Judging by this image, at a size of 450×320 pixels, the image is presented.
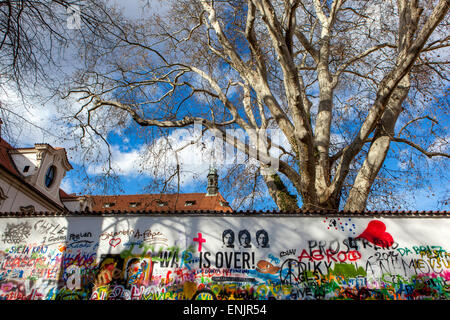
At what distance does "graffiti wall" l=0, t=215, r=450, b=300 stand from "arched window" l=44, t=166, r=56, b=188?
13660mm

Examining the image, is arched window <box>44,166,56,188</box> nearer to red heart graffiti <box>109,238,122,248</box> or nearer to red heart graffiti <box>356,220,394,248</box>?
red heart graffiti <box>109,238,122,248</box>

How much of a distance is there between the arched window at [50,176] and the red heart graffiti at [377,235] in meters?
19.1

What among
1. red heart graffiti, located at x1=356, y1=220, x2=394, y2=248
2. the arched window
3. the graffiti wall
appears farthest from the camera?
the arched window

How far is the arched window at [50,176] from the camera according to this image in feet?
61.7

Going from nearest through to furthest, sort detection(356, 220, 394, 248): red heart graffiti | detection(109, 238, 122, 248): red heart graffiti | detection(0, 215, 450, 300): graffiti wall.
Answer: detection(0, 215, 450, 300): graffiti wall → detection(356, 220, 394, 248): red heart graffiti → detection(109, 238, 122, 248): red heart graffiti

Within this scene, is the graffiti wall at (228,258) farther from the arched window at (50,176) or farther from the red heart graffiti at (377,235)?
the arched window at (50,176)

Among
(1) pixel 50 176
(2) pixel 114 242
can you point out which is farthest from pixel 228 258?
(1) pixel 50 176

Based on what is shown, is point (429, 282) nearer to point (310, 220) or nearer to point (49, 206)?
point (310, 220)

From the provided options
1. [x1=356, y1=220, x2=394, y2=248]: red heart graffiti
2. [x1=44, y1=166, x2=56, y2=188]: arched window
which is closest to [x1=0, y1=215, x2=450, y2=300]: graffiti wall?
[x1=356, y1=220, x2=394, y2=248]: red heart graffiti

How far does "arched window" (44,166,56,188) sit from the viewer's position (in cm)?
A: 1882

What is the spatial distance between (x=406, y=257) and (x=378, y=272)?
68 centimetres
